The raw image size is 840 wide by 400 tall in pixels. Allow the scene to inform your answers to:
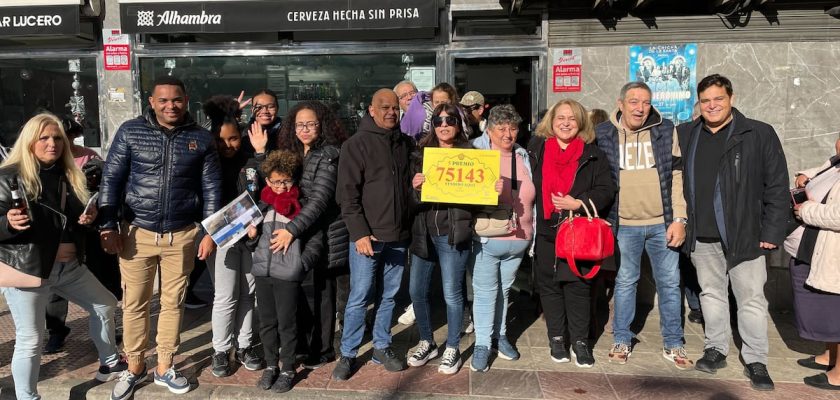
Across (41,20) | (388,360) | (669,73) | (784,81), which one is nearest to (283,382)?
(388,360)

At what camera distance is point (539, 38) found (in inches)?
269

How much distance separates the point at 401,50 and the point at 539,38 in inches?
65.6

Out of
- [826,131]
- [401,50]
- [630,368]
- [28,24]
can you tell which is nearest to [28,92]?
[28,24]

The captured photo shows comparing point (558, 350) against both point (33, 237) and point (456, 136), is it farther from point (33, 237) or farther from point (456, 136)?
point (33, 237)

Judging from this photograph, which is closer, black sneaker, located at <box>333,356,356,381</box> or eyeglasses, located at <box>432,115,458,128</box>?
eyeglasses, located at <box>432,115,458,128</box>

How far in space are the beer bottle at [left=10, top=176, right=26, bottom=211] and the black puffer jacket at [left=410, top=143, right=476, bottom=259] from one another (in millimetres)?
2338

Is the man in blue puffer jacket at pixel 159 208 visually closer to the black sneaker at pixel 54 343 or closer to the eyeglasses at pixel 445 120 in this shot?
the black sneaker at pixel 54 343

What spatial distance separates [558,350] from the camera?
4352mm

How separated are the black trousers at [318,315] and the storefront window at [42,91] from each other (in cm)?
489

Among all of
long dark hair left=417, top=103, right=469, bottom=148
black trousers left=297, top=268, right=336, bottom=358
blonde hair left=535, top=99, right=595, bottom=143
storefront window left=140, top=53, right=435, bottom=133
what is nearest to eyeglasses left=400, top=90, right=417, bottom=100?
long dark hair left=417, top=103, right=469, bottom=148

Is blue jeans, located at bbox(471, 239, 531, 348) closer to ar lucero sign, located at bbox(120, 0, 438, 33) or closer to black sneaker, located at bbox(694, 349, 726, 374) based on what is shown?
black sneaker, located at bbox(694, 349, 726, 374)

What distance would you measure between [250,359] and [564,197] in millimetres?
2553

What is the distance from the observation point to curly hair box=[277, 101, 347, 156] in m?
4.01

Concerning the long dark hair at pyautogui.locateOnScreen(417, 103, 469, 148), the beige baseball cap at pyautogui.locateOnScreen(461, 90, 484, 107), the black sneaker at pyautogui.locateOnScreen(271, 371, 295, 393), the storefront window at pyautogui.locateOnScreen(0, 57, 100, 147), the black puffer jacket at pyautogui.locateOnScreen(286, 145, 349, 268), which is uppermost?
the storefront window at pyautogui.locateOnScreen(0, 57, 100, 147)
